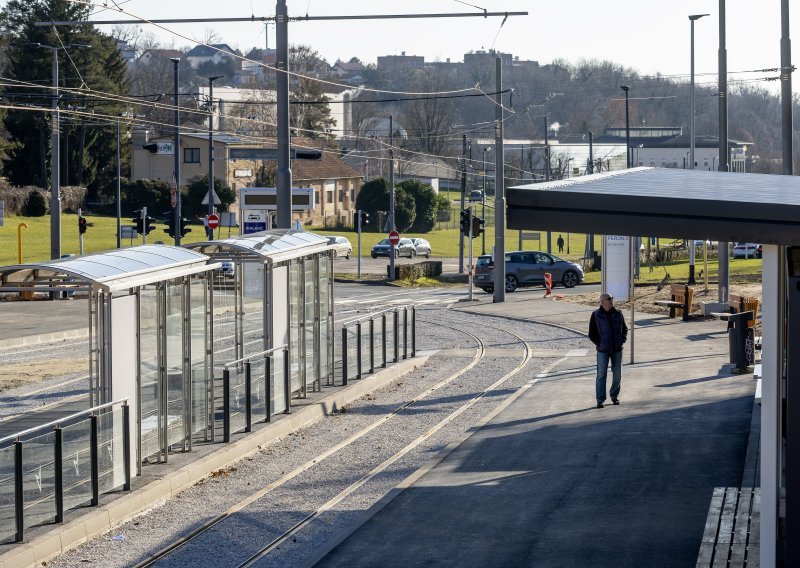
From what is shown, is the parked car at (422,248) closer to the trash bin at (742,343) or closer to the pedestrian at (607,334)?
the trash bin at (742,343)

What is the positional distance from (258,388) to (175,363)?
2.67 meters

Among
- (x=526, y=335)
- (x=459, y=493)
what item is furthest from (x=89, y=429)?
(x=526, y=335)

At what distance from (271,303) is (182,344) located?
3.24 m

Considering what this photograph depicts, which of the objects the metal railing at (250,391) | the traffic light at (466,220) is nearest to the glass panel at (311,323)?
the metal railing at (250,391)

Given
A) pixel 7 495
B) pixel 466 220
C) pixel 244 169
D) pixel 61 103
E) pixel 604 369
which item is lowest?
pixel 7 495

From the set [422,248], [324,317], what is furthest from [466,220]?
[324,317]

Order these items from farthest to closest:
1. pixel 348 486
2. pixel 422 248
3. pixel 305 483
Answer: pixel 422 248 → pixel 305 483 → pixel 348 486

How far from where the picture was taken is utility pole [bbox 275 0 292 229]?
22078 mm

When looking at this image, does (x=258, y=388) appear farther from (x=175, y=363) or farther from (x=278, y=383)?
(x=175, y=363)

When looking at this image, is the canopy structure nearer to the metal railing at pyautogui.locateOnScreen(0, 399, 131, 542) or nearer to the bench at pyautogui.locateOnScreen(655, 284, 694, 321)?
the metal railing at pyautogui.locateOnScreen(0, 399, 131, 542)

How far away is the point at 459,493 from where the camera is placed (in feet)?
42.9

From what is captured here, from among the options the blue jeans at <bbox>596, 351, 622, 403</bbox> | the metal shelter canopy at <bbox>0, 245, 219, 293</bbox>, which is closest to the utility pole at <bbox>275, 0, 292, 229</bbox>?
the blue jeans at <bbox>596, 351, 622, 403</bbox>

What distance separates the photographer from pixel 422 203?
8988cm

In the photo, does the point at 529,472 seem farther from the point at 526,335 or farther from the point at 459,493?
the point at 526,335
